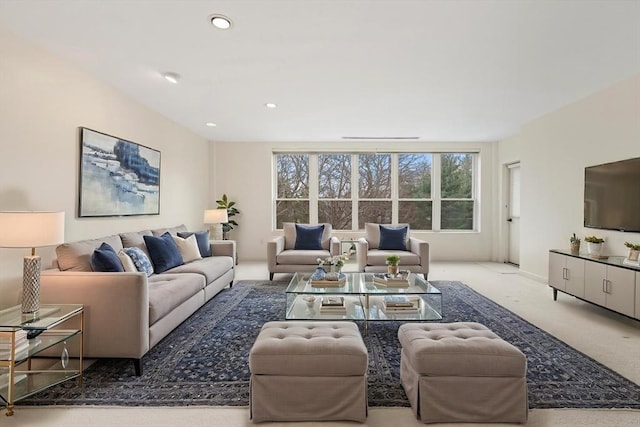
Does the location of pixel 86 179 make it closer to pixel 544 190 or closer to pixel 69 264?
pixel 69 264

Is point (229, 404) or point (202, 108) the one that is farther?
point (202, 108)

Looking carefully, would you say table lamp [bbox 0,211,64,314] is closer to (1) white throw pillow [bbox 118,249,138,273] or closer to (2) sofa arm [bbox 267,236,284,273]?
(1) white throw pillow [bbox 118,249,138,273]

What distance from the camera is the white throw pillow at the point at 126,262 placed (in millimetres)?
3033

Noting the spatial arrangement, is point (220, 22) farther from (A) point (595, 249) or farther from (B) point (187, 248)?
(A) point (595, 249)

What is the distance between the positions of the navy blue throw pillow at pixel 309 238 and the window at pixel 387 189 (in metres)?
1.62

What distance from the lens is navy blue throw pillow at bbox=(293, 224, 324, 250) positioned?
5461mm

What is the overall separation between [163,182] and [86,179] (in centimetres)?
166

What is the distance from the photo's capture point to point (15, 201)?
2.66 meters

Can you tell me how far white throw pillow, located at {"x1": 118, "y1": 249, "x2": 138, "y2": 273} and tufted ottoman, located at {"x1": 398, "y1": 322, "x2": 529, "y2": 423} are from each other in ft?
8.47

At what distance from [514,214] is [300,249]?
443 cm

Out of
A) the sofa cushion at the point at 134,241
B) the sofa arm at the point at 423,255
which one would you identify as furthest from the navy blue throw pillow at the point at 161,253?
the sofa arm at the point at 423,255

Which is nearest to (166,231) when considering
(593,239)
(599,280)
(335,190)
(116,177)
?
(116,177)

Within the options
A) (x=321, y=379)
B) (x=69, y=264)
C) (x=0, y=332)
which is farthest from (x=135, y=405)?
(x=69, y=264)

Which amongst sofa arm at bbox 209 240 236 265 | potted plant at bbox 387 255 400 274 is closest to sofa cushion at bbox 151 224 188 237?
sofa arm at bbox 209 240 236 265
